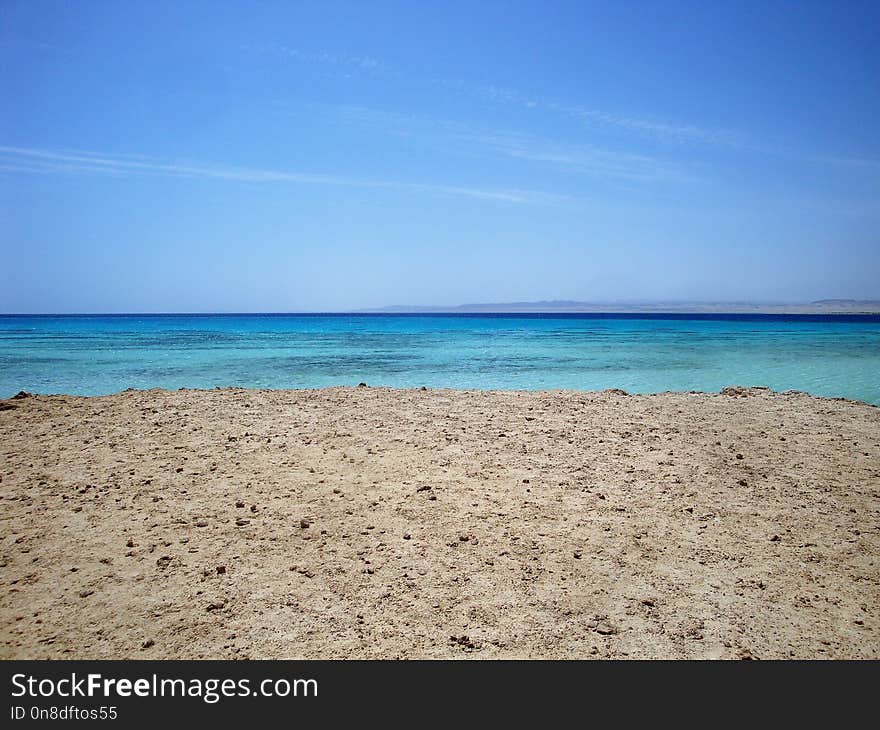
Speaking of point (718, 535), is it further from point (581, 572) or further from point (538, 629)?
point (538, 629)

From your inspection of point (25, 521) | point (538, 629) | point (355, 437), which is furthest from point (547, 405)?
point (25, 521)

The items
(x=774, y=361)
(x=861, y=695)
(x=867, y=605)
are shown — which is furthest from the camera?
(x=774, y=361)

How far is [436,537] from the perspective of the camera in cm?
464

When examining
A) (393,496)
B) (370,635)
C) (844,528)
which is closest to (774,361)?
(844,528)

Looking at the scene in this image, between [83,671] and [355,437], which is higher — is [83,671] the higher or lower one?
the lower one

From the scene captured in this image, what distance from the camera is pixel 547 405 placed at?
9344 mm

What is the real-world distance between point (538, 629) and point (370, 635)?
3.55 feet

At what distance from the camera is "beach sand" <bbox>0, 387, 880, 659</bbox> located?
3414 mm

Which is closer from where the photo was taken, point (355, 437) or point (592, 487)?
point (592, 487)

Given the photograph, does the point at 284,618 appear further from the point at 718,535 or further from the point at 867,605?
the point at 867,605

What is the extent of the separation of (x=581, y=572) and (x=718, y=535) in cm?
152

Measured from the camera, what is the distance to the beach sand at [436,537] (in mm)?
3414

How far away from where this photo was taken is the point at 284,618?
3.54 metres

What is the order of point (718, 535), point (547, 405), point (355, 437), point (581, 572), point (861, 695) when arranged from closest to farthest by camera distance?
point (861, 695)
point (581, 572)
point (718, 535)
point (355, 437)
point (547, 405)
